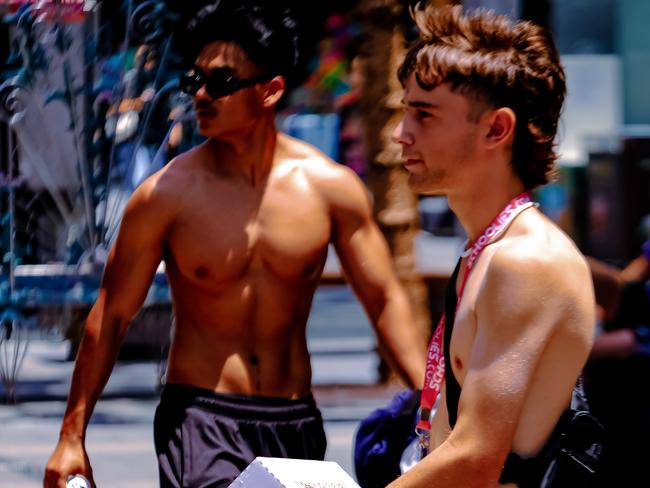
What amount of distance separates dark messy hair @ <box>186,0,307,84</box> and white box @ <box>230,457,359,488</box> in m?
1.61

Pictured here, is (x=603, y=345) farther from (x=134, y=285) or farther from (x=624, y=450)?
(x=134, y=285)

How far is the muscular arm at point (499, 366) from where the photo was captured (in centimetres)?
230

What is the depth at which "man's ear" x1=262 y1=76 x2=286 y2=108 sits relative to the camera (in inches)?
154

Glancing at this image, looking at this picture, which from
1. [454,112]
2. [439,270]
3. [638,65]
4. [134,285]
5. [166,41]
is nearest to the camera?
[454,112]

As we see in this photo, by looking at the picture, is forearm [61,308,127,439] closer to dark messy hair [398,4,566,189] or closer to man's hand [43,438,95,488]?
man's hand [43,438,95,488]

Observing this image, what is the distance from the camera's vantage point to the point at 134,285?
3791 millimetres

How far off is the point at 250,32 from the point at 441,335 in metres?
1.52

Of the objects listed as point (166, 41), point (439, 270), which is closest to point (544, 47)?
point (166, 41)

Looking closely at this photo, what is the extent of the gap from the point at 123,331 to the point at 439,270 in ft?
24.2

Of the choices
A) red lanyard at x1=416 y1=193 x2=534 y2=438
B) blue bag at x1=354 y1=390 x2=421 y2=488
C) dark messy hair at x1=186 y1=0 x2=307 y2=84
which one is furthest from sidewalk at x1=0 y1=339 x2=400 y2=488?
red lanyard at x1=416 y1=193 x2=534 y2=438

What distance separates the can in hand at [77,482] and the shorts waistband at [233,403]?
305 millimetres

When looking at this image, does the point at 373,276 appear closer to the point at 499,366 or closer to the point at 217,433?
the point at 217,433

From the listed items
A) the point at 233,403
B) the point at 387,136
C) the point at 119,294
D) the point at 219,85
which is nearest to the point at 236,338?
the point at 233,403

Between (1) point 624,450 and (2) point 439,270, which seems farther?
(2) point 439,270
